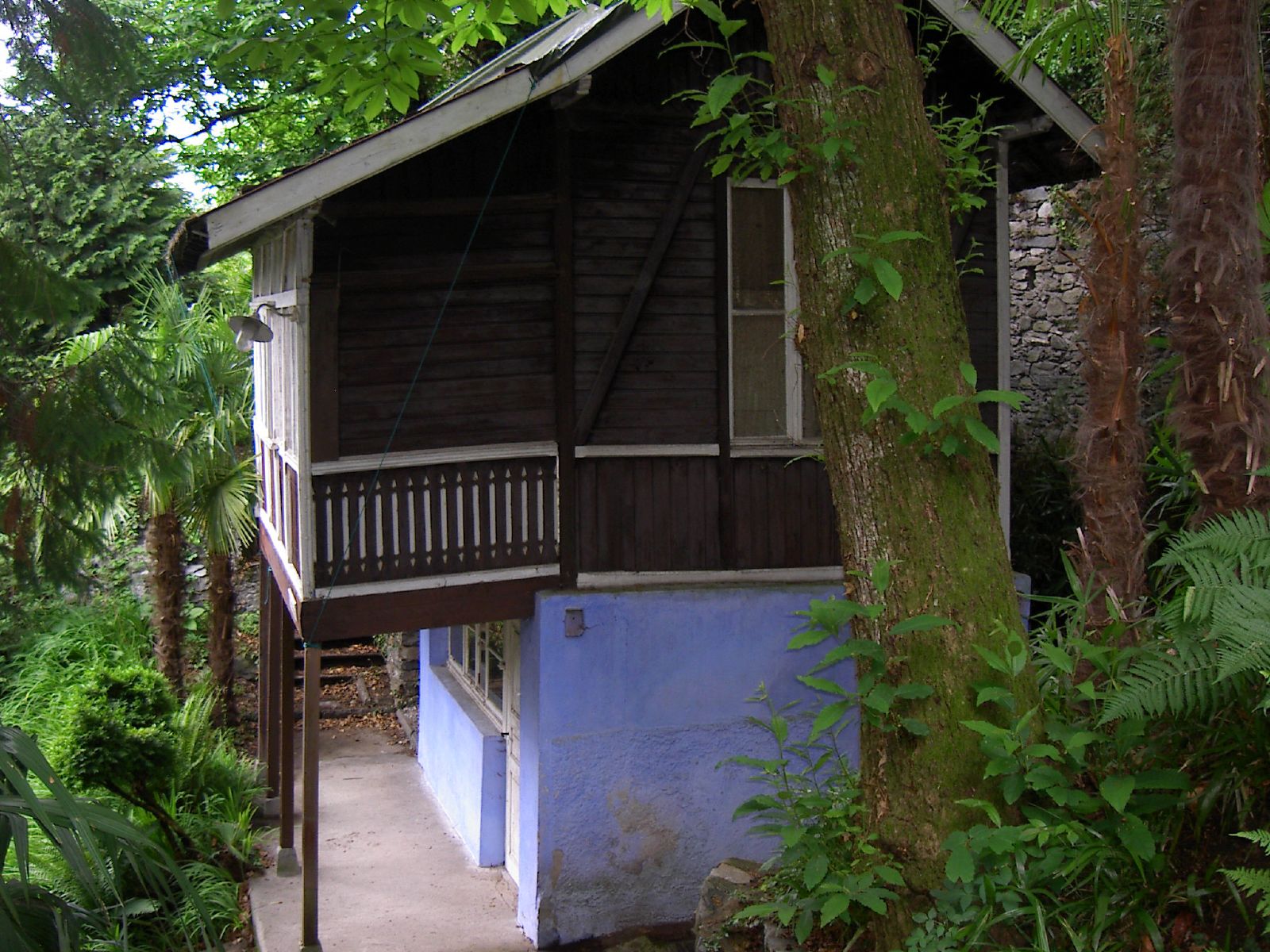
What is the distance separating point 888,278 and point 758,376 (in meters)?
4.35

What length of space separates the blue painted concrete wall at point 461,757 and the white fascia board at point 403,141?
4084mm

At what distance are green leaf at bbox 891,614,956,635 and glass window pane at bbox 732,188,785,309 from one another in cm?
458

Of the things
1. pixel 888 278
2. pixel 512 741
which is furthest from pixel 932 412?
pixel 512 741

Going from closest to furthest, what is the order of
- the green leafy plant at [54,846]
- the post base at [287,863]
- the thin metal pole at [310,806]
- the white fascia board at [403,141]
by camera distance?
the green leafy plant at [54,846] < the white fascia board at [403,141] < the thin metal pole at [310,806] < the post base at [287,863]

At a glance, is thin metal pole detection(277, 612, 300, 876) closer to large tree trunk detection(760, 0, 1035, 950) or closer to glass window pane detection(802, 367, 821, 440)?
glass window pane detection(802, 367, 821, 440)

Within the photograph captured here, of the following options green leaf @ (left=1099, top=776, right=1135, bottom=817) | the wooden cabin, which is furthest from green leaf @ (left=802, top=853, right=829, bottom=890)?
the wooden cabin

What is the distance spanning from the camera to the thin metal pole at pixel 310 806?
7.54 m

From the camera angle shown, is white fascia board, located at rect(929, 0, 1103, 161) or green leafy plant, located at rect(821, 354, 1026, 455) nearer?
green leafy plant, located at rect(821, 354, 1026, 455)

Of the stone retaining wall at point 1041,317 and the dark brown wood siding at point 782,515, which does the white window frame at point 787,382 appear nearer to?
the dark brown wood siding at point 782,515

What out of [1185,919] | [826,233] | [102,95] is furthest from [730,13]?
[1185,919]

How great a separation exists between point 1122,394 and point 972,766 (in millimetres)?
1304

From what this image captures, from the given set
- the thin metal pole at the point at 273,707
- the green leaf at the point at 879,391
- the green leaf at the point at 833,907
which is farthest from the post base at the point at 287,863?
the green leaf at the point at 879,391

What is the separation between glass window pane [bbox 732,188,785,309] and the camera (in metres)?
8.23

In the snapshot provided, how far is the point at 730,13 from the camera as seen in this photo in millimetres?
7891
